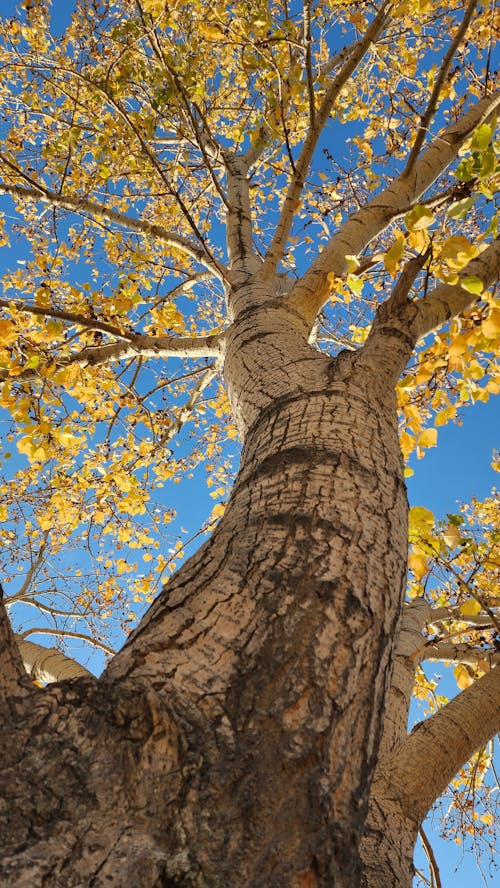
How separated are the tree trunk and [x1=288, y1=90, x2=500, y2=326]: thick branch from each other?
1.70 metres

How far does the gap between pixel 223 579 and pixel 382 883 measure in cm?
78

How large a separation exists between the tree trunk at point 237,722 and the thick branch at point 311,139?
2224 millimetres

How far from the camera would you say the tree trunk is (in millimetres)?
648

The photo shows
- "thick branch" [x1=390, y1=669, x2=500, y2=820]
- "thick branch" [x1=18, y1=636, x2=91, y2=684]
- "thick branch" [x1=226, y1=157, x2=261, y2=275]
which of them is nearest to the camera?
"thick branch" [x1=390, y1=669, x2=500, y2=820]

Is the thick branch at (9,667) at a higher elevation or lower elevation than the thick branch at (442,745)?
lower

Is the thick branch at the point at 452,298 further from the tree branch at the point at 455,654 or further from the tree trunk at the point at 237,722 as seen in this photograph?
the tree branch at the point at 455,654

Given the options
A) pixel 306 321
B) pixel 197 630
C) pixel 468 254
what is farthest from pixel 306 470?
pixel 306 321

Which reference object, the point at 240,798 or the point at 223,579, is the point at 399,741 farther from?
the point at 240,798

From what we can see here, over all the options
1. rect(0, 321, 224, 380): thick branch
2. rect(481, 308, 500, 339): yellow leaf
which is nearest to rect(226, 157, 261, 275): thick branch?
rect(0, 321, 224, 380): thick branch

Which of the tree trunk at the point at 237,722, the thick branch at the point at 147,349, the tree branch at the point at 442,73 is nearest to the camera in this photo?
the tree trunk at the point at 237,722

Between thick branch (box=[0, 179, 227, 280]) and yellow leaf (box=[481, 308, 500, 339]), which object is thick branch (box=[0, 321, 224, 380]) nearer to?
thick branch (box=[0, 179, 227, 280])

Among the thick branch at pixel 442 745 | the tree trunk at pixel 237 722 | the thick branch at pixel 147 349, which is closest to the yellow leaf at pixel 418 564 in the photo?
the thick branch at pixel 442 745

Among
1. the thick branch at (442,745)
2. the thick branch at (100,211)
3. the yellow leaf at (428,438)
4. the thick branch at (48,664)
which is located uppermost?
the thick branch at (100,211)

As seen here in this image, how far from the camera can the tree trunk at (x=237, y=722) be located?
2.13ft
